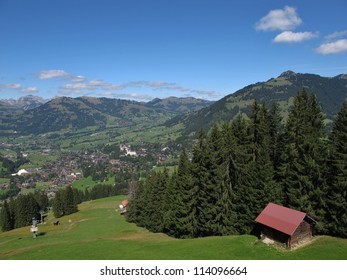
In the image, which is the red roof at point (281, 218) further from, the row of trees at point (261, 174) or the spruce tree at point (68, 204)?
the spruce tree at point (68, 204)

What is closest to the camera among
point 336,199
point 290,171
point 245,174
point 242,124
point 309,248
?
point 309,248

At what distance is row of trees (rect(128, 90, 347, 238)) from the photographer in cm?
Answer: 3872

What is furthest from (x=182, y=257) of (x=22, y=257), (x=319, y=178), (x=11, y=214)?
(x=11, y=214)

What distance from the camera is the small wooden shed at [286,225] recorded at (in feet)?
117

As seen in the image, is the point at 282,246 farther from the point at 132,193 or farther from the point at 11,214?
the point at 11,214

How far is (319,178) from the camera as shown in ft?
131

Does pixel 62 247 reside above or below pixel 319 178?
below

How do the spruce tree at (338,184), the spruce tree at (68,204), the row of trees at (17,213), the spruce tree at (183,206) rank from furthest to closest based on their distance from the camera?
the spruce tree at (68,204)
the row of trees at (17,213)
the spruce tree at (183,206)
the spruce tree at (338,184)

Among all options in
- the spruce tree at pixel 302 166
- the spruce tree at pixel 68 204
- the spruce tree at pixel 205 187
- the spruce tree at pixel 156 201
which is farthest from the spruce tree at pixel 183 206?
the spruce tree at pixel 68 204

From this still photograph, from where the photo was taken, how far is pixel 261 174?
4369cm

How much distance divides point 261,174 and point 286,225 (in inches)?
362

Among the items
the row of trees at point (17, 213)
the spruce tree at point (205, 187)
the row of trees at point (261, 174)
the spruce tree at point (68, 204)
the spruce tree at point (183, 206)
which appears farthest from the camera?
the spruce tree at point (68, 204)

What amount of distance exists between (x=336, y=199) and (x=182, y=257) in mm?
19882

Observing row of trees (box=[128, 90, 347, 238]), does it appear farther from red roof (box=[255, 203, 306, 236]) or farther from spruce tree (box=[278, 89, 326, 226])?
red roof (box=[255, 203, 306, 236])
